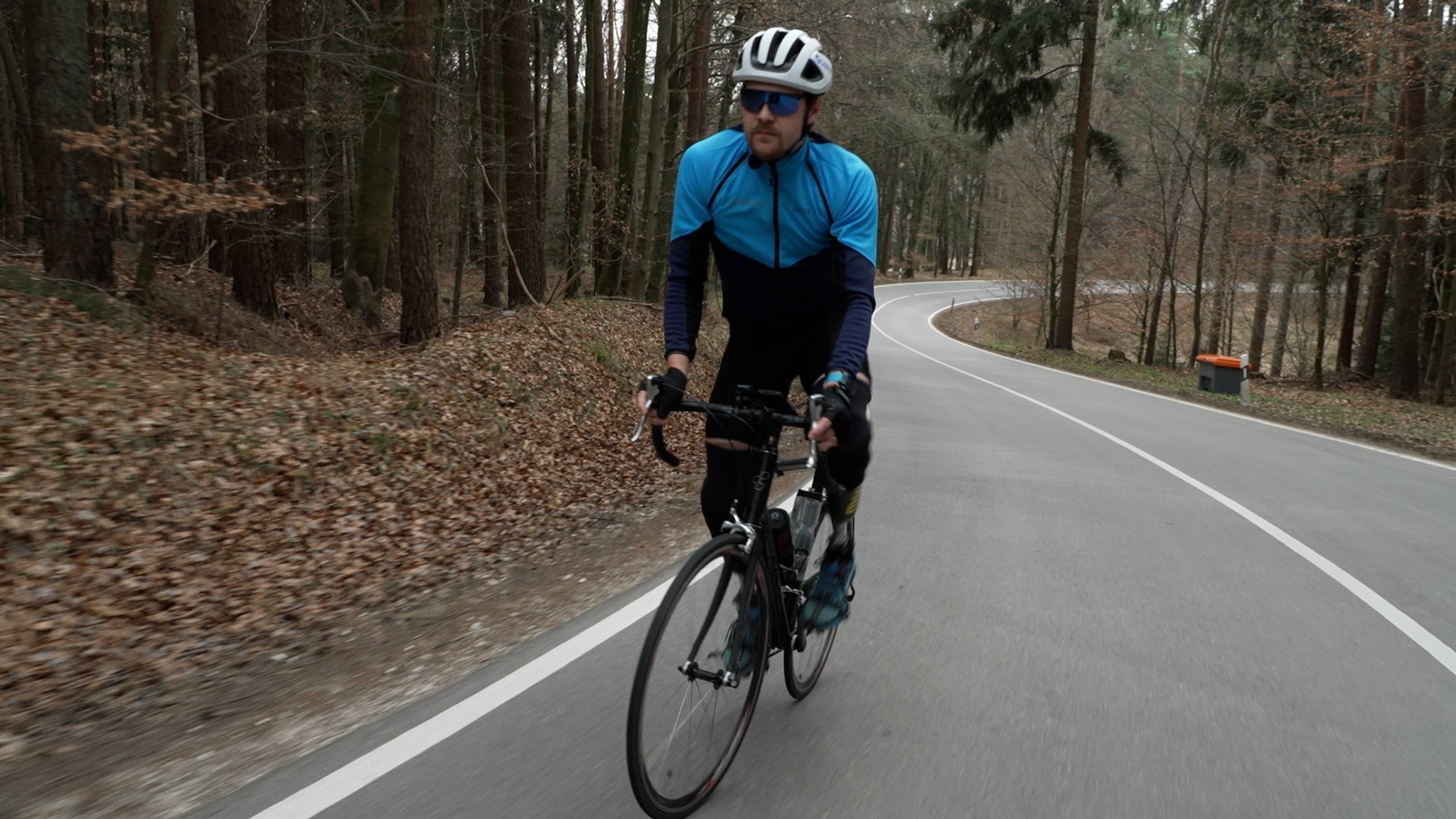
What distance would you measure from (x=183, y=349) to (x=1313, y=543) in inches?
394

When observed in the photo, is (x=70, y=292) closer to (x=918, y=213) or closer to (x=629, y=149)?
(x=629, y=149)

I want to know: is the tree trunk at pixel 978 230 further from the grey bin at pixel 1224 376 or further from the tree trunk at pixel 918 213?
the grey bin at pixel 1224 376

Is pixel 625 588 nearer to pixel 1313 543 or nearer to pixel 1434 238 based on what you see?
pixel 1313 543

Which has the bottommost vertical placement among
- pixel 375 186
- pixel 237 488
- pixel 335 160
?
pixel 237 488

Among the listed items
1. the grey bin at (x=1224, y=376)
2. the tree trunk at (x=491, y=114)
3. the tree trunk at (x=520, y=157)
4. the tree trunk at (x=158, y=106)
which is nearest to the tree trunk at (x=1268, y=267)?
the grey bin at (x=1224, y=376)

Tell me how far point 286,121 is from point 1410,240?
21176 millimetres

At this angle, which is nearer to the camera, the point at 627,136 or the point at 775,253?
the point at 775,253

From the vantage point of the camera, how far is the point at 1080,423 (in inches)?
537

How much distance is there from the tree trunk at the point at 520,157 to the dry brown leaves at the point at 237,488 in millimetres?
5157

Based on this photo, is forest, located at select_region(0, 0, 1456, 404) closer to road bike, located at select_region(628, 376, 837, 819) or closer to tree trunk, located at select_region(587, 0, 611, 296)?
tree trunk, located at select_region(587, 0, 611, 296)

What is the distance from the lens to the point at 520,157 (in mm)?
15570

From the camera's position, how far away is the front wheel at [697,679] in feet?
8.90

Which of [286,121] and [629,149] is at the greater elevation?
[629,149]

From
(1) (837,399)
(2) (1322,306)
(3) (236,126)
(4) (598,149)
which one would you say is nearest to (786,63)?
(1) (837,399)
